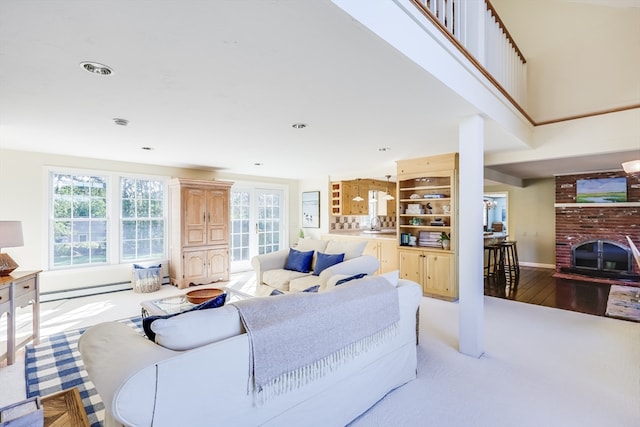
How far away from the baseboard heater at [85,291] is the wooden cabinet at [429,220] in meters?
4.76

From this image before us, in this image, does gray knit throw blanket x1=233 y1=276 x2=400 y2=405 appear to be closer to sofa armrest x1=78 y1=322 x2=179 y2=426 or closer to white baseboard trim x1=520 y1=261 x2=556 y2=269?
sofa armrest x1=78 y1=322 x2=179 y2=426

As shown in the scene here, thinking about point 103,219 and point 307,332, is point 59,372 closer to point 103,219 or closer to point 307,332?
point 307,332

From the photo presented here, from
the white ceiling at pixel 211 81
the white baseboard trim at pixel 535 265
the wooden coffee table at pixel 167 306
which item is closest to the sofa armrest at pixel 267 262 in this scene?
the wooden coffee table at pixel 167 306

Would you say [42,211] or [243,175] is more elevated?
[243,175]

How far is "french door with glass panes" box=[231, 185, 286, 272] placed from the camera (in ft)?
22.0

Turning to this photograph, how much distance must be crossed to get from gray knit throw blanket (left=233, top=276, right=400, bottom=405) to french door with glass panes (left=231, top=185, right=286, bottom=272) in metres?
5.06

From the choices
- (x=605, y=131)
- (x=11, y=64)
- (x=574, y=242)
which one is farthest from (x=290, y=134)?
(x=574, y=242)

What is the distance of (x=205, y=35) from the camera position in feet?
5.08

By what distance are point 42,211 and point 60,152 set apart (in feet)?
3.00

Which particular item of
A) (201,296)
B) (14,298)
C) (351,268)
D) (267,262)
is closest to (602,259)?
(351,268)

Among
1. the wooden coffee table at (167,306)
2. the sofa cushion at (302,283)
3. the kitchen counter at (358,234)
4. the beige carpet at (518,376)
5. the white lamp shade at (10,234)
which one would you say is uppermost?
the white lamp shade at (10,234)

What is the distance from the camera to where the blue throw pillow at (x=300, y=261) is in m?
4.44

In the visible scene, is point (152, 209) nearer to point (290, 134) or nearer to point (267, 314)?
point (290, 134)

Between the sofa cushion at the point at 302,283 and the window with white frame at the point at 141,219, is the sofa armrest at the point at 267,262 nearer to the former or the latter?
the sofa cushion at the point at 302,283
